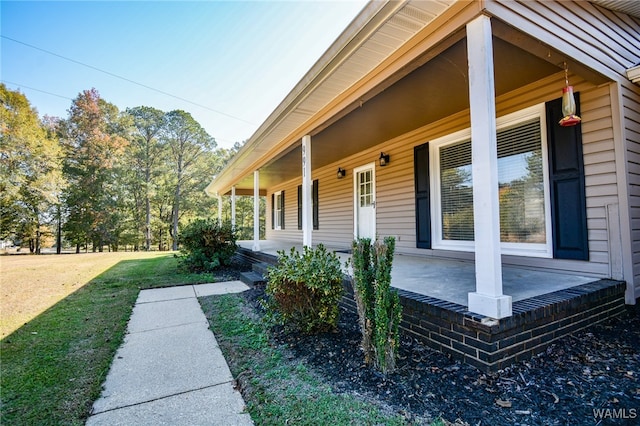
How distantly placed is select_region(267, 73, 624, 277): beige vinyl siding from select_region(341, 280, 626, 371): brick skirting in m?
0.72

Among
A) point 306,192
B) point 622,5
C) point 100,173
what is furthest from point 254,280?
point 100,173

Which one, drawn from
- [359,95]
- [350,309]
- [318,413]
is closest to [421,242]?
[350,309]

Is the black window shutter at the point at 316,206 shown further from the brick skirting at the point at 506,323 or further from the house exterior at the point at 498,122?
the brick skirting at the point at 506,323

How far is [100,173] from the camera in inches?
715

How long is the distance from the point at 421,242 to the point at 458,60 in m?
3.08

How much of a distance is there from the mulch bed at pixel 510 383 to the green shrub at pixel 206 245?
186 inches

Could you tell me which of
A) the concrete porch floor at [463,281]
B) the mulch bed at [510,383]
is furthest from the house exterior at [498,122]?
the mulch bed at [510,383]

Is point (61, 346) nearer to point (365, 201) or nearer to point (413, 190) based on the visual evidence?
point (413, 190)

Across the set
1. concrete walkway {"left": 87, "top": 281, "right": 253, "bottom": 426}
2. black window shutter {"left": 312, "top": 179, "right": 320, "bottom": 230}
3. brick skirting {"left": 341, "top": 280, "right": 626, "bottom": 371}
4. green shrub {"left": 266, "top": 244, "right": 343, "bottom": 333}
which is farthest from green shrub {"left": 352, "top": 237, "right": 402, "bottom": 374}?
black window shutter {"left": 312, "top": 179, "right": 320, "bottom": 230}

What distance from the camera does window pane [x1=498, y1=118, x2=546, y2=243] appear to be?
3.56 meters

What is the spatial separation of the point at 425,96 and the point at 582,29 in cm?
150

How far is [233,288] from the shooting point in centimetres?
505

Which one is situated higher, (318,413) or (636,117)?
(636,117)

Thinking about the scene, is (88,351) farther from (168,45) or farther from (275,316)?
(168,45)
